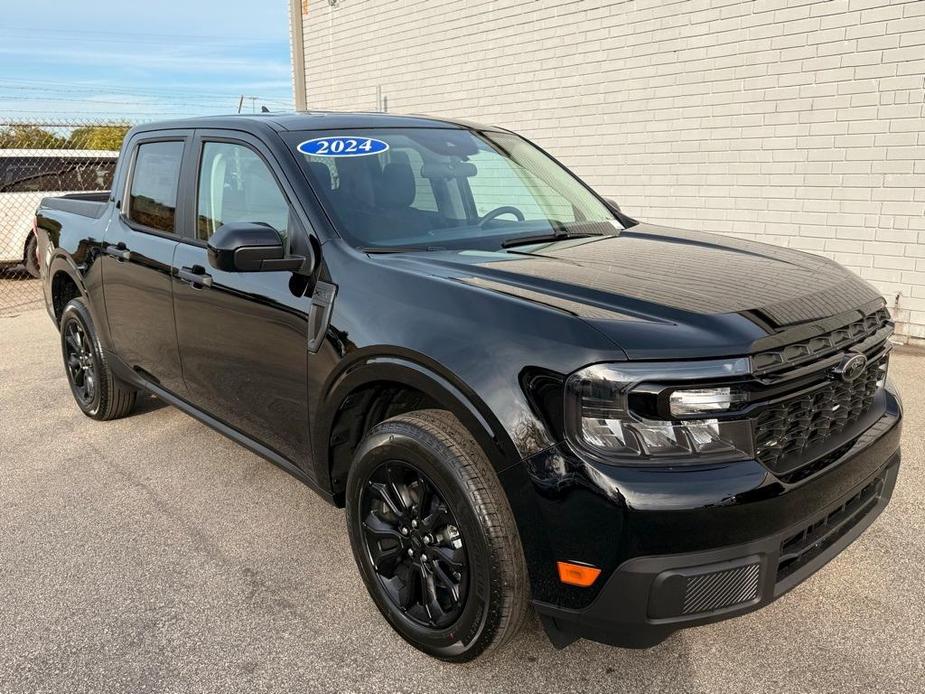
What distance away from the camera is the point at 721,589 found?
6.75 feet

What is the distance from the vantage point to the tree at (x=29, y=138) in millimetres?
12562

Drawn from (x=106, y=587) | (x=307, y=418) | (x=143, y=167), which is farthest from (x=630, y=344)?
(x=143, y=167)

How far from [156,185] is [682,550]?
130 inches

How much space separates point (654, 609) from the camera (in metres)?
2.03

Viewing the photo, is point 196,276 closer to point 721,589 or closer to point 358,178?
point 358,178

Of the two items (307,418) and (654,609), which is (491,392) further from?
(307,418)

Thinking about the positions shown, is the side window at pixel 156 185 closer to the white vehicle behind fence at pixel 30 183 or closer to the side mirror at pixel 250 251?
the side mirror at pixel 250 251

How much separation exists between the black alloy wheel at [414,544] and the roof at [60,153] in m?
9.47

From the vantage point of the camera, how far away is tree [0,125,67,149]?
41.2 feet

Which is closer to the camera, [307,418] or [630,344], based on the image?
[630,344]

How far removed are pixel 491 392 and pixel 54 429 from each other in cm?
387

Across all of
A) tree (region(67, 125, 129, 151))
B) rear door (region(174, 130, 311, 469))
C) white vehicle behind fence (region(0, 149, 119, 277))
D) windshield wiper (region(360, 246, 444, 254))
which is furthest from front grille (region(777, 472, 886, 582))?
tree (region(67, 125, 129, 151))

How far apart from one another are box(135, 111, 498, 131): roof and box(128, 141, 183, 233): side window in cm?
18

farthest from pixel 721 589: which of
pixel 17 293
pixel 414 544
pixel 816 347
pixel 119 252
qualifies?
pixel 17 293
